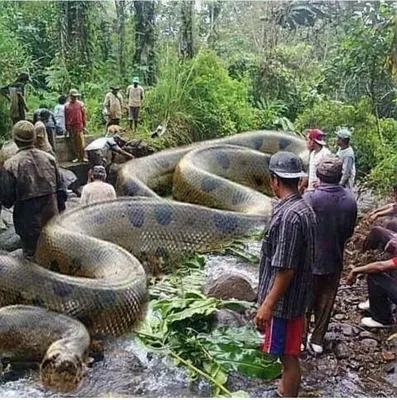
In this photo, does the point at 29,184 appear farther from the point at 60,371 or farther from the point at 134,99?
the point at 134,99

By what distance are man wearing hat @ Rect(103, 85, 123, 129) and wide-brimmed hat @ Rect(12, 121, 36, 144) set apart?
24.1 feet

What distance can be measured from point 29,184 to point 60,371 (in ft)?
6.32

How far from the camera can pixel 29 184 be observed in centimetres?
574

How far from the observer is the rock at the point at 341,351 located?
15.7 feet

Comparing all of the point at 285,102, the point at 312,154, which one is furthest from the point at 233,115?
the point at 312,154

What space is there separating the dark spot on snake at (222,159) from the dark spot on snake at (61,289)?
20.0 feet

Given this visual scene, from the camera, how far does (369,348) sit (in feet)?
16.2

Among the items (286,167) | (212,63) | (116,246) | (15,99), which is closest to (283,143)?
A: (212,63)

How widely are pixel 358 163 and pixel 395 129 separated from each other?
967 millimetres

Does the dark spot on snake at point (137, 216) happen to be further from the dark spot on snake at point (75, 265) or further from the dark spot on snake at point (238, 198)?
the dark spot on snake at point (238, 198)

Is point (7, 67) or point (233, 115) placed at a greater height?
point (7, 67)

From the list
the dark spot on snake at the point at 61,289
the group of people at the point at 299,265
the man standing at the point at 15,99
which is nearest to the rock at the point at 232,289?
the group of people at the point at 299,265

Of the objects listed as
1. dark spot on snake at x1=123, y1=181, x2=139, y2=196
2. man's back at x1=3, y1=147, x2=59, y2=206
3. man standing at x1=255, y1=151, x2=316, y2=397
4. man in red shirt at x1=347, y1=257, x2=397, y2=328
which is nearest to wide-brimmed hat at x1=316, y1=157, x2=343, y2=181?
man in red shirt at x1=347, y1=257, x2=397, y2=328

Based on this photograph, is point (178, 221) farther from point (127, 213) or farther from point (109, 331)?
point (109, 331)
